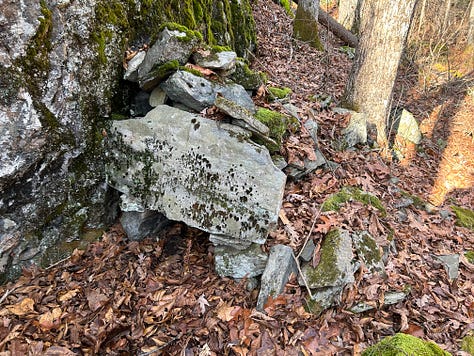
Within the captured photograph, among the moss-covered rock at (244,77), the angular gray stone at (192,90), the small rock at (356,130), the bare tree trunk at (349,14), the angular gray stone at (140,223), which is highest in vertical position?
the bare tree trunk at (349,14)

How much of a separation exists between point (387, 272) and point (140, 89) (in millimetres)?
4115

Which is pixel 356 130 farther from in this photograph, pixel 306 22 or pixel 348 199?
pixel 306 22

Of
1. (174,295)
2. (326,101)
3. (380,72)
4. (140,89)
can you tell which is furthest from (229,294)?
(380,72)

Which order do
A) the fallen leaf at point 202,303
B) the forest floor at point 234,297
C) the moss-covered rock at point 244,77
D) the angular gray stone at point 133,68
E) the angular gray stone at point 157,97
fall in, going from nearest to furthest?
the forest floor at point 234,297 → the fallen leaf at point 202,303 → the angular gray stone at point 133,68 → the angular gray stone at point 157,97 → the moss-covered rock at point 244,77

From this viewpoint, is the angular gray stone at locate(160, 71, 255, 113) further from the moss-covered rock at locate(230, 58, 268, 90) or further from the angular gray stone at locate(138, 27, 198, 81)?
the moss-covered rock at locate(230, 58, 268, 90)

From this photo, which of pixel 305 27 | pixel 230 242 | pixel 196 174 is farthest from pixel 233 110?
pixel 305 27

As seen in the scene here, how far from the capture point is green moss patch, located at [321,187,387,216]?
4637mm

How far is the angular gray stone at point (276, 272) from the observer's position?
12.2 feet

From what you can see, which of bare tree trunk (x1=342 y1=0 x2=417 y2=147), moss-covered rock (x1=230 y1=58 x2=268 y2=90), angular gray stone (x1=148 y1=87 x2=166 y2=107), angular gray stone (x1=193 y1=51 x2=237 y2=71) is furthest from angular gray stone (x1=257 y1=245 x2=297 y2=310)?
bare tree trunk (x1=342 y1=0 x2=417 y2=147)

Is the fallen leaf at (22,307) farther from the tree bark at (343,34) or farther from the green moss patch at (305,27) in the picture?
the tree bark at (343,34)

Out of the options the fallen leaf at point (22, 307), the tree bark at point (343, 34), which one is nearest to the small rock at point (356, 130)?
the fallen leaf at point (22, 307)

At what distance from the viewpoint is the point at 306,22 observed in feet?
34.7

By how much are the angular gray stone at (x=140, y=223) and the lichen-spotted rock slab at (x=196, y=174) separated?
0.59 feet

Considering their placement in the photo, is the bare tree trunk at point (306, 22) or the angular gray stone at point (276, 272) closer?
the angular gray stone at point (276, 272)
